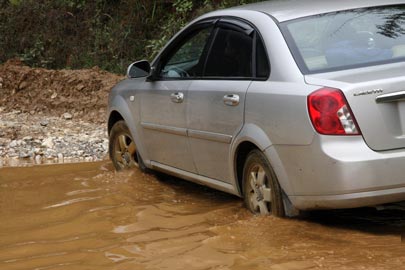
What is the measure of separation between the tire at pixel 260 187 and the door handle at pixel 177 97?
0.99 m

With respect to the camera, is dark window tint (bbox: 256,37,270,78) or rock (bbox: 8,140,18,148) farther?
rock (bbox: 8,140,18,148)

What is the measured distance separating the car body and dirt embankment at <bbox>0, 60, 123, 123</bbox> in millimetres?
4483

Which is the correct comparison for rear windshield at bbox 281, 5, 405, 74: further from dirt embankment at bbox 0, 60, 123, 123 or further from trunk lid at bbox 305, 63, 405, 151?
dirt embankment at bbox 0, 60, 123, 123

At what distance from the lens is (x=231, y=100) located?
582 cm

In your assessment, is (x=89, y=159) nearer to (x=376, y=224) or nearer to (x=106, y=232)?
(x=106, y=232)

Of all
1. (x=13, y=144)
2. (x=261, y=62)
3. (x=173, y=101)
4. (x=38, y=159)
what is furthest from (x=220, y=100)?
(x=13, y=144)

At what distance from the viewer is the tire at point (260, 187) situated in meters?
5.50

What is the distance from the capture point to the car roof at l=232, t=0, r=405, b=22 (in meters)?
5.88

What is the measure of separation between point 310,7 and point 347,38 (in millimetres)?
524

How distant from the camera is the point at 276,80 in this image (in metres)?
5.46

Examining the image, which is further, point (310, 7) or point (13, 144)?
point (13, 144)

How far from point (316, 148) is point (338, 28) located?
1.07 m

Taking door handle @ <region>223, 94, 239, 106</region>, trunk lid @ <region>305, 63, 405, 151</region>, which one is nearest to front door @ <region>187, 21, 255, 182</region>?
door handle @ <region>223, 94, 239, 106</region>

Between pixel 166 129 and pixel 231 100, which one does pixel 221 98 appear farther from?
pixel 166 129
